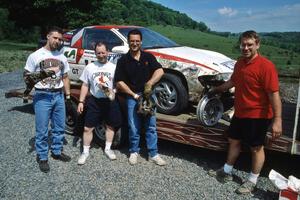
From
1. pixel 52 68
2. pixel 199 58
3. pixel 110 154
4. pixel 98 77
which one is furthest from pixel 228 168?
pixel 52 68

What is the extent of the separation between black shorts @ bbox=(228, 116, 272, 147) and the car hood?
141 centimetres

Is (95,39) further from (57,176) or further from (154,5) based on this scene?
(154,5)

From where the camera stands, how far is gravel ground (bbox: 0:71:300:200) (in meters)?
4.48

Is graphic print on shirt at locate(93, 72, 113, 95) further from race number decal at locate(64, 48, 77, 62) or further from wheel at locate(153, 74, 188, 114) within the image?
race number decal at locate(64, 48, 77, 62)

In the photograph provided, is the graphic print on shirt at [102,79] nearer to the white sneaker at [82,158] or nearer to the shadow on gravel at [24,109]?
the white sneaker at [82,158]

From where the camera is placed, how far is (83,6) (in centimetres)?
3127

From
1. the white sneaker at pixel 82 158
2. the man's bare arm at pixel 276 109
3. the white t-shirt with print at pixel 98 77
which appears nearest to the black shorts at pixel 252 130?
the man's bare arm at pixel 276 109

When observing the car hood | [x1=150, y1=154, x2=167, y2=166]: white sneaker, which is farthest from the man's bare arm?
[x1=150, y1=154, x2=167, y2=166]: white sneaker

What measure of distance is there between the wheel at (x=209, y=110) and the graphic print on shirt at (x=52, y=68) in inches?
77.8

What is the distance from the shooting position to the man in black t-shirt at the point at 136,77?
16.7 ft

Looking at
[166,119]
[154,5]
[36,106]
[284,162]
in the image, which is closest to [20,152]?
[36,106]

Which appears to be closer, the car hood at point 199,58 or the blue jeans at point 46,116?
the blue jeans at point 46,116

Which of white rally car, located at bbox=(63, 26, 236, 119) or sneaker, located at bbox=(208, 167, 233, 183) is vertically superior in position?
white rally car, located at bbox=(63, 26, 236, 119)

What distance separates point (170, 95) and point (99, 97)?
118 centimetres
